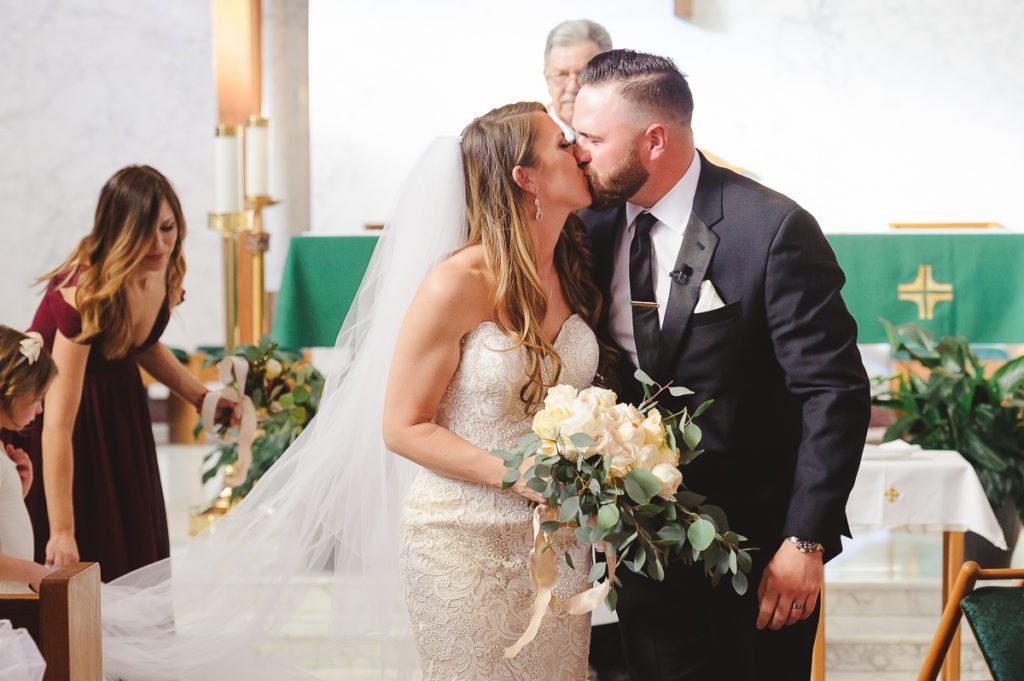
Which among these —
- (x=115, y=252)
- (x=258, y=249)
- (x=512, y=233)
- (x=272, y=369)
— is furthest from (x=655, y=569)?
(x=258, y=249)

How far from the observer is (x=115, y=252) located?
10.3 feet

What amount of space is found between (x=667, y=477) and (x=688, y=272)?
601mm

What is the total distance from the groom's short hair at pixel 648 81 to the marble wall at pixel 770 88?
15.1 feet

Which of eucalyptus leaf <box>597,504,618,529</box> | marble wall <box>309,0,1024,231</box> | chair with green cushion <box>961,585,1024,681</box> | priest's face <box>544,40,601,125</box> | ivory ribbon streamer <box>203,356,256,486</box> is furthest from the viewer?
marble wall <box>309,0,1024,231</box>

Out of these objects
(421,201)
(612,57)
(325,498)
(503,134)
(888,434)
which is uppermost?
(612,57)

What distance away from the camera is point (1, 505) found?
2.83 meters

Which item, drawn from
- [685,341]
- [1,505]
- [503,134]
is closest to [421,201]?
[503,134]

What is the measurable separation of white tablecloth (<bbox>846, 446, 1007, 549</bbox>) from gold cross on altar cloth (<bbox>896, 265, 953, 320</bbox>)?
0.82m

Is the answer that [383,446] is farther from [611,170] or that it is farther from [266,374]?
[266,374]

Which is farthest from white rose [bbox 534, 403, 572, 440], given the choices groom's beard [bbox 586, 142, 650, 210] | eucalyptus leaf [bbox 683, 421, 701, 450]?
groom's beard [bbox 586, 142, 650, 210]

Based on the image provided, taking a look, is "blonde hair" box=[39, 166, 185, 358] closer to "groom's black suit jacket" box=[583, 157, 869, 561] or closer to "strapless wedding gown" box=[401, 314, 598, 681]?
"strapless wedding gown" box=[401, 314, 598, 681]

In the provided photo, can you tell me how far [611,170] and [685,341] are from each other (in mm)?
411

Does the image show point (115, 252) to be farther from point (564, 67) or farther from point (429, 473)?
point (564, 67)

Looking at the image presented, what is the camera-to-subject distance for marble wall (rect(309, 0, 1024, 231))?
7.07 metres
